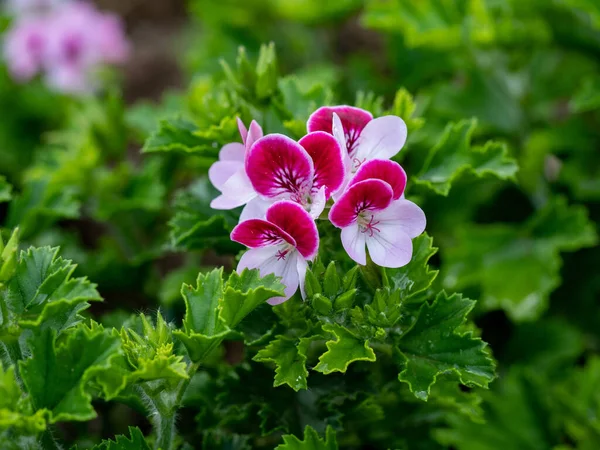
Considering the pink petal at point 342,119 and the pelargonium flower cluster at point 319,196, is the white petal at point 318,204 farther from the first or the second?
the pink petal at point 342,119

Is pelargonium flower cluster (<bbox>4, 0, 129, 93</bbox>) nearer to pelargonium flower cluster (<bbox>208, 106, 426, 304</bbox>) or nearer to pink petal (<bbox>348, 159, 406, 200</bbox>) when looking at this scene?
pelargonium flower cluster (<bbox>208, 106, 426, 304</bbox>)

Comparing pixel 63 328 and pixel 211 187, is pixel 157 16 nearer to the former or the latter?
pixel 211 187

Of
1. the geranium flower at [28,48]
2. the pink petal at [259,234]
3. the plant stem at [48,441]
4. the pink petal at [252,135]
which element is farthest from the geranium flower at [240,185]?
the geranium flower at [28,48]

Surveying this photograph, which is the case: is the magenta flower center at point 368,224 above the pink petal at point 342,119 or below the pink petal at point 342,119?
below

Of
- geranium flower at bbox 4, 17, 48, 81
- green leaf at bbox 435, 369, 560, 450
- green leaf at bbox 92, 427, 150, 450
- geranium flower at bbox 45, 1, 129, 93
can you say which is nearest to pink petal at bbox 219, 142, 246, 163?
green leaf at bbox 92, 427, 150, 450

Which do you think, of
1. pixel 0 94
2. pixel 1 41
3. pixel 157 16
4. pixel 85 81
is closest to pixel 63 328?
pixel 85 81

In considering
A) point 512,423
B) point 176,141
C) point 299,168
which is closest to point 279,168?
point 299,168

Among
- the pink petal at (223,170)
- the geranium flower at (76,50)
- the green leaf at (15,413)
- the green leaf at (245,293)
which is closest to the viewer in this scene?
the green leaf at (15,413)
